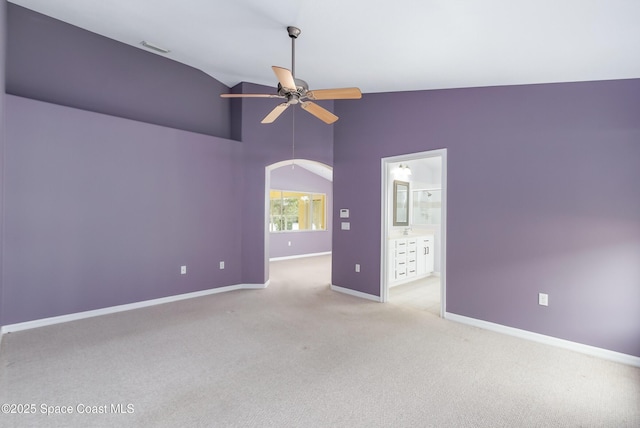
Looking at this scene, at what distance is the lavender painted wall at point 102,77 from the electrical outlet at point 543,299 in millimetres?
4839

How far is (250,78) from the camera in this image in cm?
466

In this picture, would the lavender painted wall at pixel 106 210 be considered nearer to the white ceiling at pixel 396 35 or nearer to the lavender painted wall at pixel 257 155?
the lavender painted wall at pixel 257 155

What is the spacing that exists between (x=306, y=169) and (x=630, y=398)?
756 centimetres

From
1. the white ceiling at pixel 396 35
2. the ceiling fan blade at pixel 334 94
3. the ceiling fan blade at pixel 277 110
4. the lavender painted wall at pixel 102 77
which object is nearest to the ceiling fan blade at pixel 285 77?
the ceiling fan blade at pixel 334 94

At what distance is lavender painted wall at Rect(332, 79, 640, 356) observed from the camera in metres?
2.66

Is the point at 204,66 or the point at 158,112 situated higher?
the point at 204,66

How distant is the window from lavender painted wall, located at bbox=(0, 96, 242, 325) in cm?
341

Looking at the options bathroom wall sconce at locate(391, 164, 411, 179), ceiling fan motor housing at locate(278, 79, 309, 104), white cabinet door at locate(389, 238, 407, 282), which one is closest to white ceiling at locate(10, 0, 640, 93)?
ceiling fan motor housing at locate(278, 79, 309, 104)

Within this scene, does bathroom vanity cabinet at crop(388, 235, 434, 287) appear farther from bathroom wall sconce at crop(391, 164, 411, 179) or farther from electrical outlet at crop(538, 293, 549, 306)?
electrical outlet at crop(538, 293, 549, 306)

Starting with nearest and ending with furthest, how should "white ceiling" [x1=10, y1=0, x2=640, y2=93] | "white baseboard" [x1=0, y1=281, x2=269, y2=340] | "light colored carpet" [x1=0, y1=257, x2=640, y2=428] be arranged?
1. "light colored carpet" [x1=0, y1=257, x2=640, y2=428]
2. "white ceiling" [x1=10, y1=0, x2=640, y2=93]
3. "white baseboard" [x1=0, y1=281, x2=269, y2=340]

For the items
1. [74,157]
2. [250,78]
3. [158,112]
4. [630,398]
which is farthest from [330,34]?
[630,398]

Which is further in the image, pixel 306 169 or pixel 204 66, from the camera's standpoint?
pixel 306 169

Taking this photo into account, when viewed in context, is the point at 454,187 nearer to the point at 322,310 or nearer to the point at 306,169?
the point at 322,310

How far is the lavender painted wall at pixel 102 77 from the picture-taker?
11.0ft
